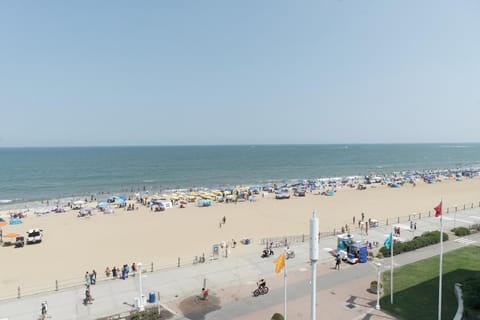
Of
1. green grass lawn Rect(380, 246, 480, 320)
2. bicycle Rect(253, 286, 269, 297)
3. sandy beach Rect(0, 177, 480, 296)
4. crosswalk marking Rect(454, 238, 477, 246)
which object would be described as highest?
green grass lawn Rect(380, 246, 480, 320)

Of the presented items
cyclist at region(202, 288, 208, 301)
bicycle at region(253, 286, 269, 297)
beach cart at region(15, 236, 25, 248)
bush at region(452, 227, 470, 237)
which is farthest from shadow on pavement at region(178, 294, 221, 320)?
bush at region(452, 227, 470, 237)

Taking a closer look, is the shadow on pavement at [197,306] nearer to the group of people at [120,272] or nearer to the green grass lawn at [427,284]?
the group of people at [120,272]

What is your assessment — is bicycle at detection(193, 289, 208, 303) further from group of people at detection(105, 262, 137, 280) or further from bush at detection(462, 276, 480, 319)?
bush at detection(462, 276, 480, 319)

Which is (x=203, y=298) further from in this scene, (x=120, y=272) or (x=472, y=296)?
(x=472, y=296)

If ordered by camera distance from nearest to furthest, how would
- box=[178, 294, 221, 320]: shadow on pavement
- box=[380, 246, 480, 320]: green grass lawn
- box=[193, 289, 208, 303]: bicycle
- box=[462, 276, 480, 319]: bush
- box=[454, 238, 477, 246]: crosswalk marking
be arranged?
box=[462, 276, 480, 319]: bush
box=[380, 246, 480, 320]: green grass lawn
box=[178, 294, 221, 320]: shadow on pavement
box=[193, 289, 208, 303]: bicycle
box=[454, 238, 477, 246]: crosswalk marking

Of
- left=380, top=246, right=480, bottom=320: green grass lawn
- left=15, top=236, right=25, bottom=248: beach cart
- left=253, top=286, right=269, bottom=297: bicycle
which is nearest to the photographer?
left=380, top=246, right=480, bottom=320: green grass lawn

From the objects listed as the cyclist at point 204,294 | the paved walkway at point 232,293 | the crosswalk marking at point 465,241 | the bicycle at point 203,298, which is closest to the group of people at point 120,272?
the paved walkway at point 232,293

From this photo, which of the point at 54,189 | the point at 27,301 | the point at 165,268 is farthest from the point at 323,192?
the point at 54,189
